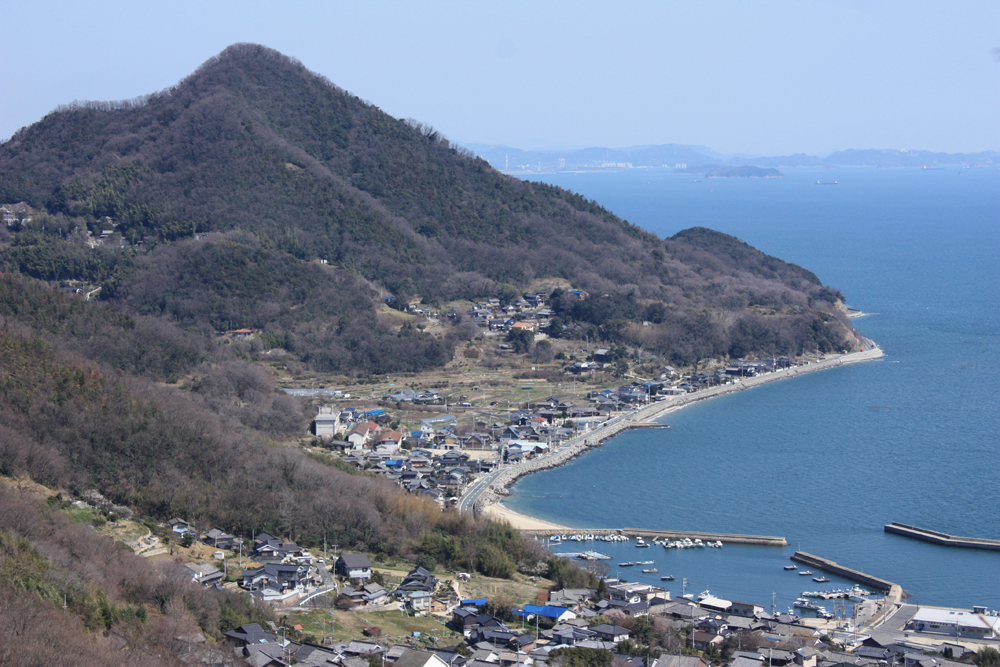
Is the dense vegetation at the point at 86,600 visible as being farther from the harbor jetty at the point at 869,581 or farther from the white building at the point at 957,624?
the white building at the point at 957,624

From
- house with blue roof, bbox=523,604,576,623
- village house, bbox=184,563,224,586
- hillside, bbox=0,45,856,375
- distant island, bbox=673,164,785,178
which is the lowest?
house with blue roof, bbox=523,604,576,623

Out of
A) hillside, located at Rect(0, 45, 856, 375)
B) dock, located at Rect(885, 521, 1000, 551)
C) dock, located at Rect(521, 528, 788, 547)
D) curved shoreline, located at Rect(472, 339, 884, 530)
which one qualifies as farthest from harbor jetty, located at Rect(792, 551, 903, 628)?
hillside, located at Rect(0, 45, 856, 375)

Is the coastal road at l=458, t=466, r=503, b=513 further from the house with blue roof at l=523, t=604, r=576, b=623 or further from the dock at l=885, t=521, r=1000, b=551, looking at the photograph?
the dock at l=885, t=521, r=1000, b=551

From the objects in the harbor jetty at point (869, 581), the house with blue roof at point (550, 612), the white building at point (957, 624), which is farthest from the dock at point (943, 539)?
the house with blue roof at point (550, 612)

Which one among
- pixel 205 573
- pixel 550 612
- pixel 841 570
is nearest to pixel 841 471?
pixel 841 570

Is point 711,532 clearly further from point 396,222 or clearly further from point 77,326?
point 396,222
